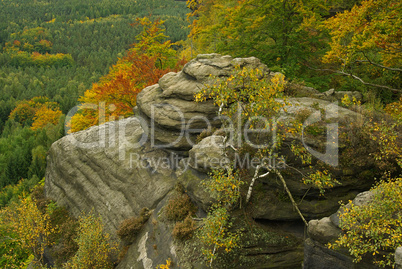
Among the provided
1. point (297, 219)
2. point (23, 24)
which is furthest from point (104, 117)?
point (23, 24)

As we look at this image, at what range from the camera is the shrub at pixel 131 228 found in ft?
50.0

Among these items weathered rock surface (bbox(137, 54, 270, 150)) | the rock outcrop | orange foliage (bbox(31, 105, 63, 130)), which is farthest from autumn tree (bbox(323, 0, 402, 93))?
orange foliage (bbox(31, 105, 63, 130))

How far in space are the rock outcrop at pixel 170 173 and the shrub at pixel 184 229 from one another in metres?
0.37

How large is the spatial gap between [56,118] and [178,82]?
75179 millimetres

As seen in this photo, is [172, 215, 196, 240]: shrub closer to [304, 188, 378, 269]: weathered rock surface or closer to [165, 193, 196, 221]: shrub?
[165, 193, 196, 221]: shrub

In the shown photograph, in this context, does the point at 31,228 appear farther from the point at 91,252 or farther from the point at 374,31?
the point at 374,31

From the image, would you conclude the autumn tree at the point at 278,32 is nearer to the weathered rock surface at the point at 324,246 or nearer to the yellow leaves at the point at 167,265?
the weathered rock surface at the point at 324,246

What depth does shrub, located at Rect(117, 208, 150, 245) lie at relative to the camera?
15234 mm

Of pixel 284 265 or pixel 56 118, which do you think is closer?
pixel 284 265

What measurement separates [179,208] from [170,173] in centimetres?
343

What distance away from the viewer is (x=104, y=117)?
83.7 feet

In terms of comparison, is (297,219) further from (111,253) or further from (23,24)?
(23,24)

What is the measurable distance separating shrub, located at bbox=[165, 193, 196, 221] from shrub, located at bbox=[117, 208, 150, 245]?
6.83 feet

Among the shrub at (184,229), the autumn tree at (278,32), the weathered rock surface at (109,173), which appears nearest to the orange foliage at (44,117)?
the weathered rock surface at (109,173)
